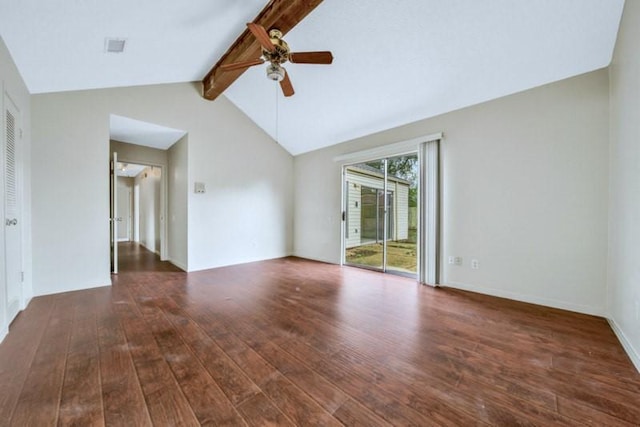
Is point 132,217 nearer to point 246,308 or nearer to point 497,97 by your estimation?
point 246,308

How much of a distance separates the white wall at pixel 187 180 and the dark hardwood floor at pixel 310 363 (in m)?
0.68

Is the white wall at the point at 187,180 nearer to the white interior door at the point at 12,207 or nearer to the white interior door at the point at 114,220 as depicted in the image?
the white interior door at the point at 12,207

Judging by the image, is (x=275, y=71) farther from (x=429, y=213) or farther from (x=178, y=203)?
(x=178, y=203)

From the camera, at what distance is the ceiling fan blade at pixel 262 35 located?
7.07 ft

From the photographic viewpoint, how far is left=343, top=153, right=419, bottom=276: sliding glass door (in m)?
4.41

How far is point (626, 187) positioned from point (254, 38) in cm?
408

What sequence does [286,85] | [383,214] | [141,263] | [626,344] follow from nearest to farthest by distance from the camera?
[626,344]
[286,85]
[383,214]
[141,263]

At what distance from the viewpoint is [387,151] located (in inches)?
173

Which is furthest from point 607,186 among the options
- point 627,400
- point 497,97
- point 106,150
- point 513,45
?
point 106,150

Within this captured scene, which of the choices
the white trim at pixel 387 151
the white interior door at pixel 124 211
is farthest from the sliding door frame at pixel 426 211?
the white interior door at pixel 124 211

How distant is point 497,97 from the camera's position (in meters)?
3.25

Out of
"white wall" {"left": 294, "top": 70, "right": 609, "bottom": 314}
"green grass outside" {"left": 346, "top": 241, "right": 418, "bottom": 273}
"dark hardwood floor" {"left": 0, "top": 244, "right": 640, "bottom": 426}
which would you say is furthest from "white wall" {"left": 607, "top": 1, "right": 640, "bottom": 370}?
"green grass outside" {"left": 346, "top": 241, "right": 418, "bottom": 273}

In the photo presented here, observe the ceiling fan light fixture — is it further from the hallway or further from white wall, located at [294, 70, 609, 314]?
the hallway

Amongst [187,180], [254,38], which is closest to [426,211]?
[254,38]
